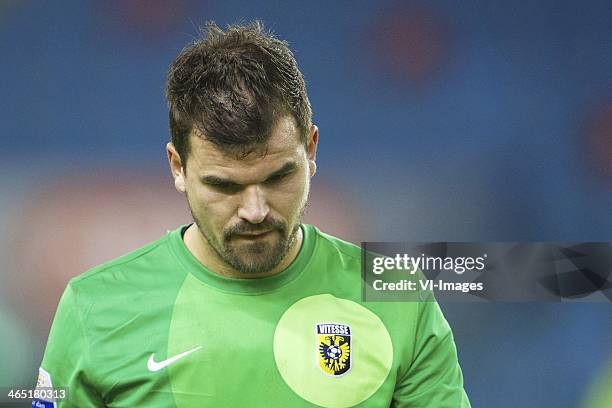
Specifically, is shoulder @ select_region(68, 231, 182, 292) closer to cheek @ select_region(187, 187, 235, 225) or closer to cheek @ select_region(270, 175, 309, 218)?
cheek @ select_region(187, 187, 235, 225)

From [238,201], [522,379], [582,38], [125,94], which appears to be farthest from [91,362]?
[582,38]

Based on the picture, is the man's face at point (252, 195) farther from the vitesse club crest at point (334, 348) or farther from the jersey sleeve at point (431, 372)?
the jersey sleeve at point (431, 372)

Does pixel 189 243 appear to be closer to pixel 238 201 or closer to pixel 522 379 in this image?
pixel 238 201

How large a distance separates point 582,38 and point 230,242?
38.1 inches

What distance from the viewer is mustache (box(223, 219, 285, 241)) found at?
56.7 inches

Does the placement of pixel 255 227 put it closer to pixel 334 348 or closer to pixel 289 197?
pixel 289 197

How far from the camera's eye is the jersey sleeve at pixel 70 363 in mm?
1534

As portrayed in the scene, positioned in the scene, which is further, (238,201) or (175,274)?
(175,274)

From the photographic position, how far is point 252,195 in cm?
141

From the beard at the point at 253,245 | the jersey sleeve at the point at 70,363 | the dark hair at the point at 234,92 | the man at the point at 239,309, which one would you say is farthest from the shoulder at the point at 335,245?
the jersey sleeve at the point at 70,363

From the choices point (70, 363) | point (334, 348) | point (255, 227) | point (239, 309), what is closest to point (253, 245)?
point (255, 227)

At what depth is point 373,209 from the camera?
75.2 inches

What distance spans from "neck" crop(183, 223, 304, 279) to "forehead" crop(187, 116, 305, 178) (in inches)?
7.4

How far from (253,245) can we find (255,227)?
0.04 metres
